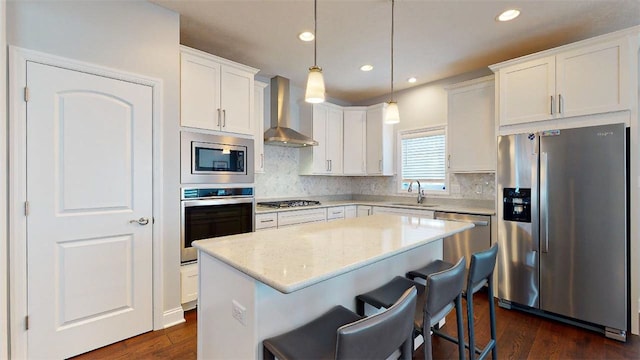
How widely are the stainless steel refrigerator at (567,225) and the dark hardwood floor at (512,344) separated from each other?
15 cm

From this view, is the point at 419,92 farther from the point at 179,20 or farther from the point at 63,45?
the point at 63,45

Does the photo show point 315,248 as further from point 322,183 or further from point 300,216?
point 322,183

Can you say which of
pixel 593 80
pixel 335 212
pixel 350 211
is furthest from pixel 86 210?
pixel 593 80

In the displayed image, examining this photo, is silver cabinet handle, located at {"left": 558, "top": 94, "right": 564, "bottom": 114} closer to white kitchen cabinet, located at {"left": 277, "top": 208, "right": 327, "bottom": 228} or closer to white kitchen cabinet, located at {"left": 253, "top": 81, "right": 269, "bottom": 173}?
white kitchen cabinet, located at {"left": 277, "top": 208, "right": 327, "bottom": 228}

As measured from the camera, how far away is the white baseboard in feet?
8.11

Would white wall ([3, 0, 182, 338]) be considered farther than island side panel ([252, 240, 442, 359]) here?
Yes

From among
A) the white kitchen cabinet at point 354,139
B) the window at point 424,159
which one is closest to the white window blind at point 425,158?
the window at point 424,159

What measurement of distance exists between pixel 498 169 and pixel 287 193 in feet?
8.97

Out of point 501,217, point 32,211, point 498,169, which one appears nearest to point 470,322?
point 501,217

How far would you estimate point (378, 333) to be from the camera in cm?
94

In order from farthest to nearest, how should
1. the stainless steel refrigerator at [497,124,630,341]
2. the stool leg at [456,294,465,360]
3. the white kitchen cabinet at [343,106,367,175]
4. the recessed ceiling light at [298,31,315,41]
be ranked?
1. the white kitchen cabinet at [343,106,367,175]
2. the recessed ceiling light at [298,31,315,41]
3. the stainless steel refrigerator at [497,124,630,341]
4. the stool leg at [456,294,465,360]

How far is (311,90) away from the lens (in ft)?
6.02

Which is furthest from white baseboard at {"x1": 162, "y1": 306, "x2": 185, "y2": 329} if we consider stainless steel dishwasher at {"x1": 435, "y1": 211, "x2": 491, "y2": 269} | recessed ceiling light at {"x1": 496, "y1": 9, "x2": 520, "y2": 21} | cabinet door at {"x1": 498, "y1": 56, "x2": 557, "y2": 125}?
recessed ceiling light at {"x1": 496, "y1": 9, "x2": 520, "y2": 21}

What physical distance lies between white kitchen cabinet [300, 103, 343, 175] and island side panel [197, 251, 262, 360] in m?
2.91
